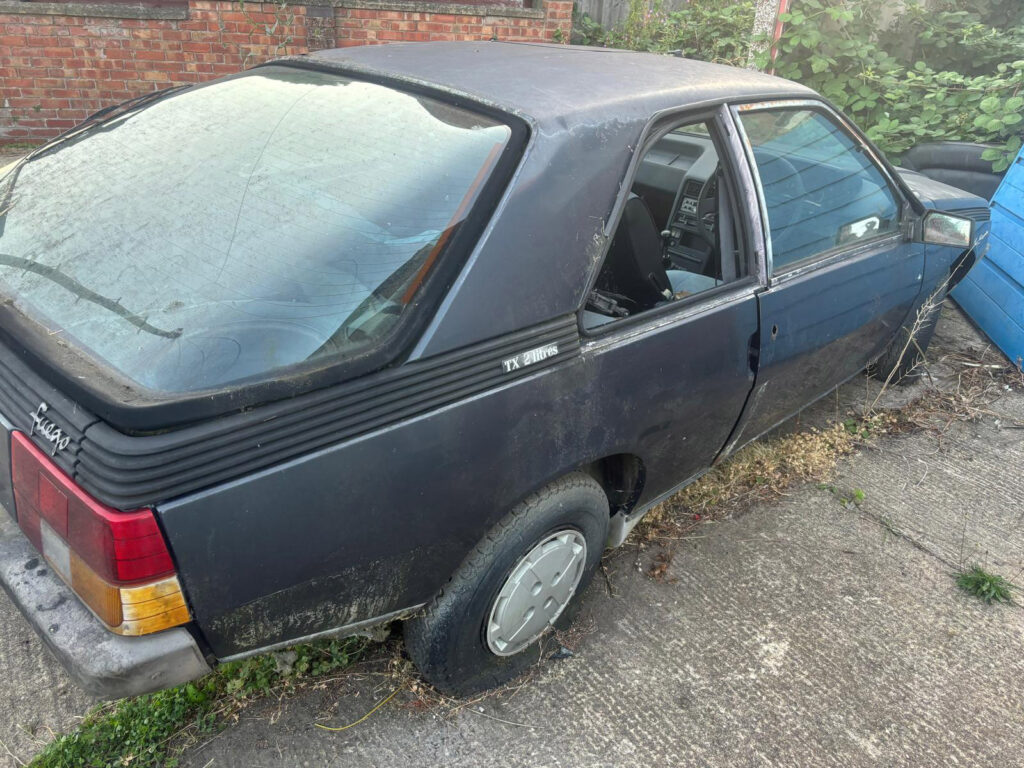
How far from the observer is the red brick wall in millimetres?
5742

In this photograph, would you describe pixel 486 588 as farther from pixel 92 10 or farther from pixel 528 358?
pixel 92 10

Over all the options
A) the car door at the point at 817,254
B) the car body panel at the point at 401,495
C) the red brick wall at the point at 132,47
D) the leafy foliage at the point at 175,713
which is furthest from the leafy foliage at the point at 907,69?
the leafy foliage at the point at 175,713

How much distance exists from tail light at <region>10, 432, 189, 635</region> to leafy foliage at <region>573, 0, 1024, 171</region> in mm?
5586

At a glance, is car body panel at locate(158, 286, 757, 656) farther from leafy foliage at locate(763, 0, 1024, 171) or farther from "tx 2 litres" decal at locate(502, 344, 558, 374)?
leafy foliage at locate(763, 0, 1024, 171)

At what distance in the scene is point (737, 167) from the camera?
2.35m

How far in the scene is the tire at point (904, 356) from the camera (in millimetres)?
3660

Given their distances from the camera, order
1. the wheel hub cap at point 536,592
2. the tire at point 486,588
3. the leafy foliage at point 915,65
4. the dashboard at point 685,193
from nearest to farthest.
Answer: the tire at point 486,588 → the wheel hub cap at point 536,592 → the dashboard at point 685,193 → the leafy foliage at point 915,65

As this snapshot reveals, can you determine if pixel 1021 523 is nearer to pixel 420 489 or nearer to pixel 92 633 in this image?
pixel 420 489

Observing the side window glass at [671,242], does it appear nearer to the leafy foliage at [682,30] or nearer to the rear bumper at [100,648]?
the rear bumper at [100,648]

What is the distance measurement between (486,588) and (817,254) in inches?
67.3

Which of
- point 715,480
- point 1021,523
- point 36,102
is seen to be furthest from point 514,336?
point 36,102

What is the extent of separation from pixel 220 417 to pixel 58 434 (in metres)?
0.34

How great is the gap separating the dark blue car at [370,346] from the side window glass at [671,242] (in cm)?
1

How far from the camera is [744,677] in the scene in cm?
228
